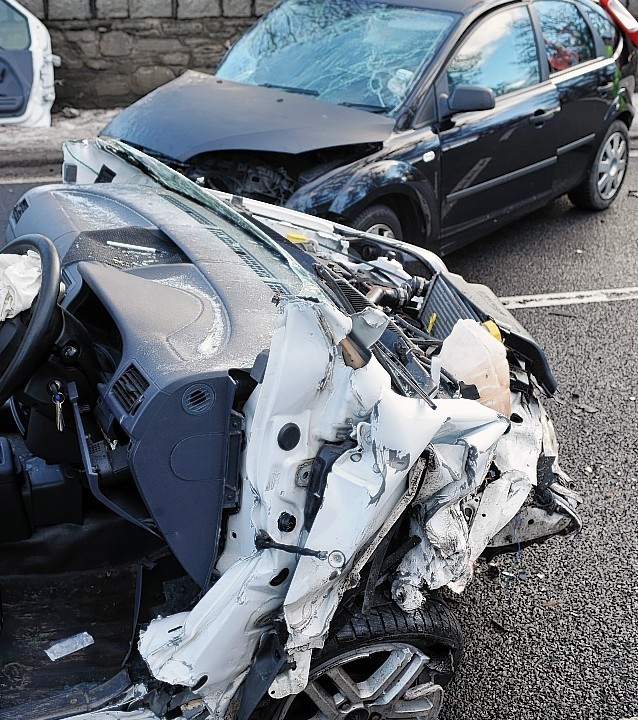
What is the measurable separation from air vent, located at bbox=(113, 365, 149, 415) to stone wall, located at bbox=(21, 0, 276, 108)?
8.97m

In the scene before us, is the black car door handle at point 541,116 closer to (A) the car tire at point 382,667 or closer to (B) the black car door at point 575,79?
(B) the black car door at point 575,79

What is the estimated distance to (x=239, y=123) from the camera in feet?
18.8

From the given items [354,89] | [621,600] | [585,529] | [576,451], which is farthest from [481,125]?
[621,600]

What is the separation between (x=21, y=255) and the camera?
9.77 feet

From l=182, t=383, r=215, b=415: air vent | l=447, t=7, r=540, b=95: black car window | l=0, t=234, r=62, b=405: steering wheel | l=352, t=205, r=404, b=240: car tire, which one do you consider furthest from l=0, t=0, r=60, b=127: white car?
l=182, t=383, r=215, b=415: air vent

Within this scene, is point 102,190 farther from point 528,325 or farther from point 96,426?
point 528,325

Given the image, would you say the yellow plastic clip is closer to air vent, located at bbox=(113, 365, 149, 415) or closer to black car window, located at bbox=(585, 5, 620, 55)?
air vent, located at bbox=(113, 365, 149, 415)

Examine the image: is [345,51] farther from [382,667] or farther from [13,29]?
[13,29]

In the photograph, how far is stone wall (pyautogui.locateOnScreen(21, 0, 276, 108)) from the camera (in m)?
10.4

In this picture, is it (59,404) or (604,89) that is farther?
(604,89)

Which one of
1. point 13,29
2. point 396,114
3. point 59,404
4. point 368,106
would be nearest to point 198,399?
point 59,404

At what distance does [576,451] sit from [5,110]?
294 inches

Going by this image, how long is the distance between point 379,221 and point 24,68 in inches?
221

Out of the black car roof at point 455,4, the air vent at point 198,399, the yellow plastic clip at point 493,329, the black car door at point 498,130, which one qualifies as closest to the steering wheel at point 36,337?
the air vent at point 198,399
